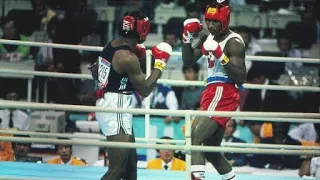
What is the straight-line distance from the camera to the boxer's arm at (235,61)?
16.7 feet

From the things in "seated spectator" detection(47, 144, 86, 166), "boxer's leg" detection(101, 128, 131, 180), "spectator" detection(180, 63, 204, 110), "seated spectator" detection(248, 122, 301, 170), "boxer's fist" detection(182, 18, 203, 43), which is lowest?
"seated spectator" detection(248, 122, 301, 170)

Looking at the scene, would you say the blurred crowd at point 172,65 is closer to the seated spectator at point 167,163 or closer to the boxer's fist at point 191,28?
the seated spectator at point 167,163

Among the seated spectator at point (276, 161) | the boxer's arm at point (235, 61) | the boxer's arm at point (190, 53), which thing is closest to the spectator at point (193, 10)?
the seated spectator at point (276, 161)

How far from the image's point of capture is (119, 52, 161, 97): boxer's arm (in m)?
4.91

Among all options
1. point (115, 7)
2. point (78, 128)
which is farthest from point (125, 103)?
point (115, 7)

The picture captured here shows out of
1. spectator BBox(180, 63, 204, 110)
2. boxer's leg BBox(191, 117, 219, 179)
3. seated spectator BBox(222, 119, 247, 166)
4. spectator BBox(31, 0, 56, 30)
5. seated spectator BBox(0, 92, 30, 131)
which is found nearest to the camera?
boxer's leg BBox(191, 117, 219, 179)

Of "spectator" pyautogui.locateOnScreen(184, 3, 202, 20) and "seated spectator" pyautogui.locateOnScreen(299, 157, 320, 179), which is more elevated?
"spectator" pyautogui.locateOnScreen(184, 3, 202, 20)

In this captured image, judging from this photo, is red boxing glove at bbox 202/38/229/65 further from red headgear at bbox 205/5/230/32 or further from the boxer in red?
red headgear at bbox 205/5/230/32

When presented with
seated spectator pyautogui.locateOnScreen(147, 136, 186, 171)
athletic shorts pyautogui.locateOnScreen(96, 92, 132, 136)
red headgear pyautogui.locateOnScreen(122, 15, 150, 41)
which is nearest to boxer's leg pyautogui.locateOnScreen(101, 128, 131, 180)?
athletic shorts pyautogui.locateOnScreen(96, 92, 132, 136)

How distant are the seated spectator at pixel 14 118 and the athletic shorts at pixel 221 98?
13.3 ft

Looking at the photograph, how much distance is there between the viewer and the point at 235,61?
5180 mm

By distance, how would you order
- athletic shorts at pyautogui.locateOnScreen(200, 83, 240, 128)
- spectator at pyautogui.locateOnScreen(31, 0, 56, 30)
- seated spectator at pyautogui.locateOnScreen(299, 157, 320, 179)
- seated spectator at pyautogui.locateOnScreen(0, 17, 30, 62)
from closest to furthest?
athletic shorts at pyautogui.locateOnScreen(200, 83, 240, 128) < seated spectator at pyautogui.locateOnScreen(299, 157, 320, 179) < seated spectator at pyautogui.locateOnScreen(0, 17, 30, 62) < spectator at pyautogui.locateOnScreen(31, 0, 56, 30)

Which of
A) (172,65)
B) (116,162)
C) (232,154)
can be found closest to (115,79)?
(116,162)

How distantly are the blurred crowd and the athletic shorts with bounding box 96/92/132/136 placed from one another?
2635mm
